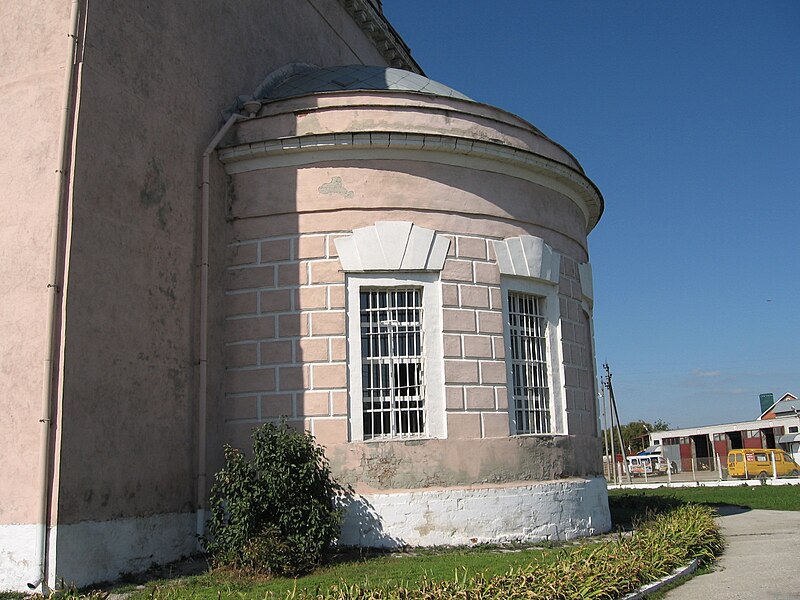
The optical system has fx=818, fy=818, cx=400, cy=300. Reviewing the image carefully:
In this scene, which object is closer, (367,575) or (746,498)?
(367,575)

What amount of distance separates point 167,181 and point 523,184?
19.6ft

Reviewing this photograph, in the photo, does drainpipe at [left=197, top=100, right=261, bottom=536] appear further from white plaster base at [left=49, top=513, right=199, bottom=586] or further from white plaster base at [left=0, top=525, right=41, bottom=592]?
white plaster base at [left=0, top=525, right=41, bottom=592]

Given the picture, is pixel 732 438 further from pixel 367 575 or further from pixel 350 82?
pixel 367 575

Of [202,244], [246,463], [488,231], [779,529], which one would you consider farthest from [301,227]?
[779,529]

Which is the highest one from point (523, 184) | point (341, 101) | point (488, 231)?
point (341, 101)

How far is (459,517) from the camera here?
1216 cm

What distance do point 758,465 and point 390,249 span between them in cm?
3657

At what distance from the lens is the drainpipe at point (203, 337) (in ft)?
39.0

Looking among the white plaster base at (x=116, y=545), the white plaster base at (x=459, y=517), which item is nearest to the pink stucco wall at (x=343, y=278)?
the white plaster base at (x=459, y=517)

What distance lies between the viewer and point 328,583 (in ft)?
31.1

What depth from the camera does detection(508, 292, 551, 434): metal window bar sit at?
13.6 m

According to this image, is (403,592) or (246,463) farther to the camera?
(246,463)

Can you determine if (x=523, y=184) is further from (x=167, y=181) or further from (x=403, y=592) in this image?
(x=403, y=592)

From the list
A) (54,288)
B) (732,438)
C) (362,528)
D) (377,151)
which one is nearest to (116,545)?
(54,288)
